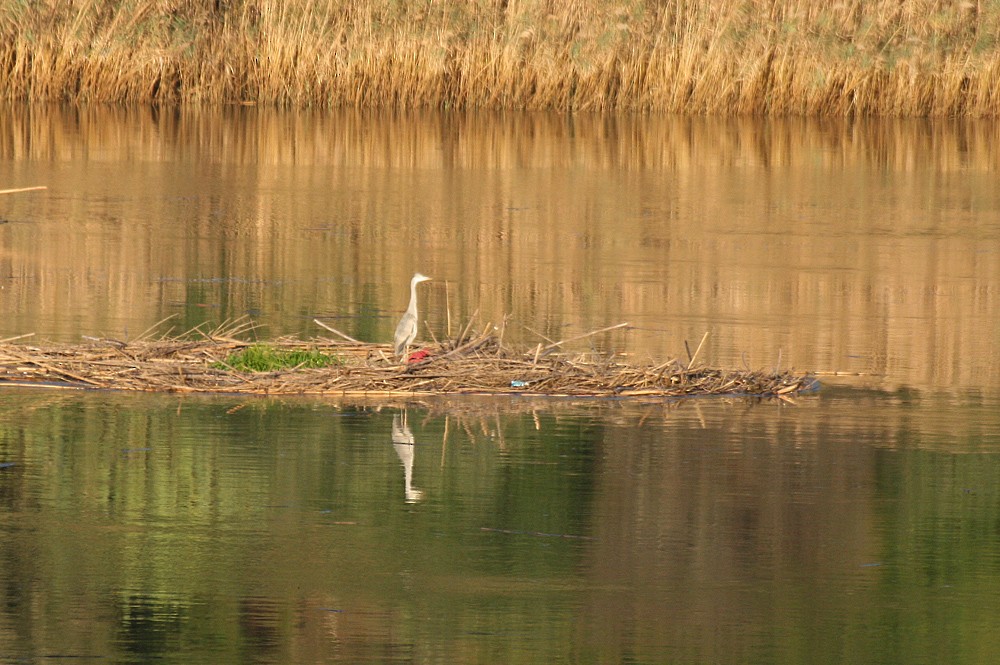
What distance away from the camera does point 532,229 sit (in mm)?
19141

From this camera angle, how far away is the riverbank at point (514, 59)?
3008cm

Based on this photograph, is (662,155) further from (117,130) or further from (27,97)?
(27,97)

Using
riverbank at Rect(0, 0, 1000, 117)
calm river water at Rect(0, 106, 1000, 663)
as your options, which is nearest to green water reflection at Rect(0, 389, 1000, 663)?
calm river water at Rect(0, 106, 1000, 663)

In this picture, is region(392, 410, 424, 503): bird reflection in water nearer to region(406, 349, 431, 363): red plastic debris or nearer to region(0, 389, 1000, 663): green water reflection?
region(0, 389, 1000, 663): green water reflection

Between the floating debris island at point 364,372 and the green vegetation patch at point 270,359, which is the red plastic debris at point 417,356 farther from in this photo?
the green vegetation patch at point 270,359

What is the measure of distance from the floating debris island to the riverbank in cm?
1896

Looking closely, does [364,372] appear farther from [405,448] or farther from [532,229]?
[532,229]

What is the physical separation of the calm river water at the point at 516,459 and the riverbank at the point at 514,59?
1010cm

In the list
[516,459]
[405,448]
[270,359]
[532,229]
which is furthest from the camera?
[532,229]

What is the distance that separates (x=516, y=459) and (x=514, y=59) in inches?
847

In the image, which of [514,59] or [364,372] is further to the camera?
[514,59]

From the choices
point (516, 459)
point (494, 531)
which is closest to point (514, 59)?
point (516, 459)

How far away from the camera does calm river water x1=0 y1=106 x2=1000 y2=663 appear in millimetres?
6891

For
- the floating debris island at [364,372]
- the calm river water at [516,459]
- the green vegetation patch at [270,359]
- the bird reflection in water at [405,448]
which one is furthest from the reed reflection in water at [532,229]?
the bird reflection in water at [405,448]
